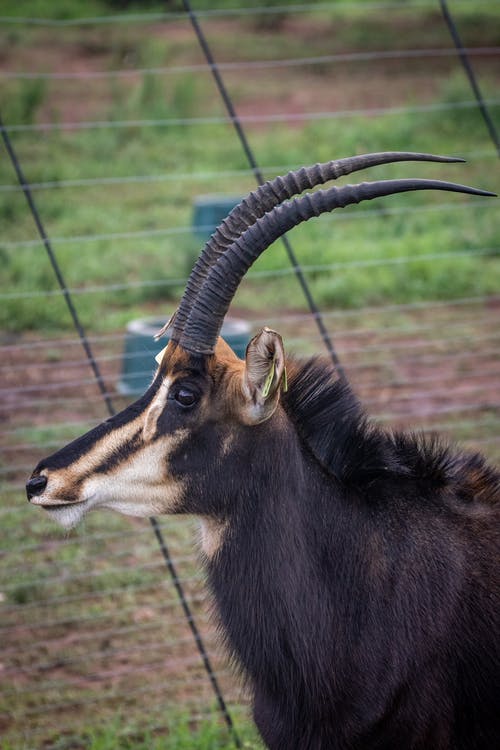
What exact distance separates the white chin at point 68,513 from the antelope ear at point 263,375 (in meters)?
0.58

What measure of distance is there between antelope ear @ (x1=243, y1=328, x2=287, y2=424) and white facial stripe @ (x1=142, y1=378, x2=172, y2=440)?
252mm

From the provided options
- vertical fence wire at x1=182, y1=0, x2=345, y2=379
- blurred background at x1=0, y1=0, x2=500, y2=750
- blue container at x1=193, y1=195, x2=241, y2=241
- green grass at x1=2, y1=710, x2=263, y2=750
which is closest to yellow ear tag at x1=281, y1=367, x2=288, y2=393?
blurred background at x1=0, y1=0, x2=500, y2=750

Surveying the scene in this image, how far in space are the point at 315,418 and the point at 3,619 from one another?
270cm

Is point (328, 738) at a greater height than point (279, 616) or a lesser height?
lesser

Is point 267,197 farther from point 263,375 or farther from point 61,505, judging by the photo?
point 61,505

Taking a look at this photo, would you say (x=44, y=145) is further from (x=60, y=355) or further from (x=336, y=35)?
(x=336, y=35)

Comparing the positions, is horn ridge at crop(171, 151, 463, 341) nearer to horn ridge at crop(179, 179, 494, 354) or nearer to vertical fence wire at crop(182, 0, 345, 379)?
horn ridge at crop(179, 179, 494, 354)

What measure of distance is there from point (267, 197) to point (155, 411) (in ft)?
2.43

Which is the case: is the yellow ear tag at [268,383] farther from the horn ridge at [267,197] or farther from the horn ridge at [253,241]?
the horn ridge at [267,197]

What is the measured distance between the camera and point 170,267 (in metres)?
9.86

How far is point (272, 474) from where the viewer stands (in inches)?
130

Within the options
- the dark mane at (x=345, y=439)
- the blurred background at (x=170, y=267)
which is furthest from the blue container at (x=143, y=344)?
the dark mane at (x=345, y=439)

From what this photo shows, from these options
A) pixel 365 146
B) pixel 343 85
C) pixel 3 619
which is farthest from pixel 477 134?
pixel 3 619

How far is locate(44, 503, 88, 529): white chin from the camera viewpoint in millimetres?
3271
